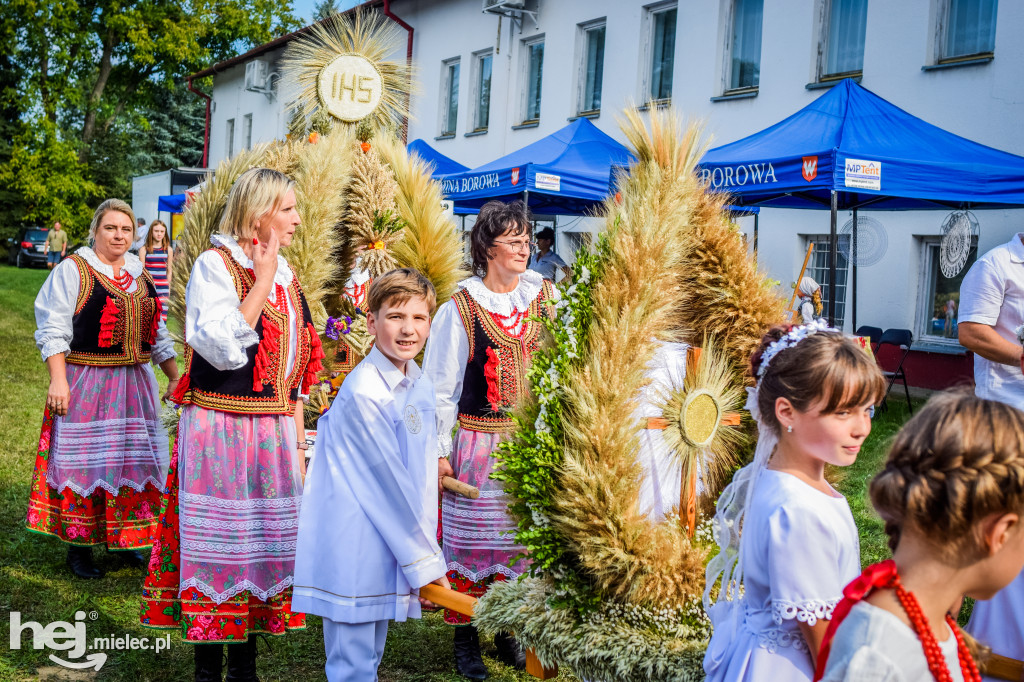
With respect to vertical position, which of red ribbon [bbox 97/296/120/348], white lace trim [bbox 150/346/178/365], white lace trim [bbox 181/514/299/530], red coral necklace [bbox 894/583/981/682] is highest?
red ribbon [bbox 97/296/120/348]

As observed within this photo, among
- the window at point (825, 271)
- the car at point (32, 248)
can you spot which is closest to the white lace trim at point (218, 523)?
the window at point (825, 271)

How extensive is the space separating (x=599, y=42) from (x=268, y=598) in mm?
13973

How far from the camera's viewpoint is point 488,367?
3723mm

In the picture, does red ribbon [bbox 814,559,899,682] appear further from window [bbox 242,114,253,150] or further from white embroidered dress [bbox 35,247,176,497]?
window [bbox 242,114,253,150]

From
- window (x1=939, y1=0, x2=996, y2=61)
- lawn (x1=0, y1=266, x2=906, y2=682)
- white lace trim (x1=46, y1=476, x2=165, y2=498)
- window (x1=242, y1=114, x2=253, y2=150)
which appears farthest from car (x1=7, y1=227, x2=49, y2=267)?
white lace trim (x1=46, y1=476, x2=165, y2=498)

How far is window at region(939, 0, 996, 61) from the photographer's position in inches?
401

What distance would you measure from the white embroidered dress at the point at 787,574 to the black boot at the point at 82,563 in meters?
3.76

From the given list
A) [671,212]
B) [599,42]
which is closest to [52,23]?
[599,42]

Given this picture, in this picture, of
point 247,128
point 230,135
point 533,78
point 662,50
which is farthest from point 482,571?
point 230,135

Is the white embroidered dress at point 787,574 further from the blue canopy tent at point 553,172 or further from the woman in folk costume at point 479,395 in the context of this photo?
the blue canopy tent at point 553,172

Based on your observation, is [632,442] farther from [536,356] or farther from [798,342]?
[798,342]

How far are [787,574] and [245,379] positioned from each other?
2.07 meters

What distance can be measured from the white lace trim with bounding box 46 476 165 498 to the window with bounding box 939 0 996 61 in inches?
365

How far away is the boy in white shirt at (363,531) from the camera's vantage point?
267cm
